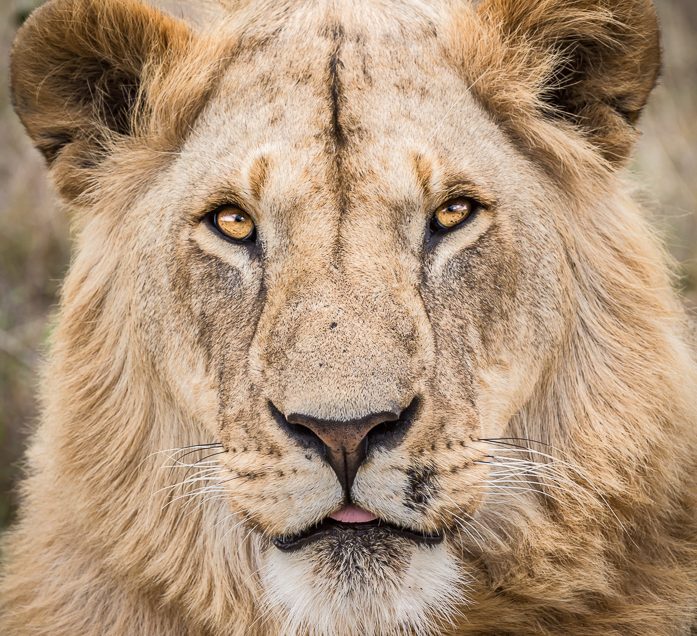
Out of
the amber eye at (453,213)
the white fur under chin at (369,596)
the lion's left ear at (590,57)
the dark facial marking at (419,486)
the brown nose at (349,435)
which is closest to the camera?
the brown nose at (349,435)

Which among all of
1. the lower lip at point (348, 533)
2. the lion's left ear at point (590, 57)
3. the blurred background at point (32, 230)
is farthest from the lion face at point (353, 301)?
the blurred background at point (32, 230)

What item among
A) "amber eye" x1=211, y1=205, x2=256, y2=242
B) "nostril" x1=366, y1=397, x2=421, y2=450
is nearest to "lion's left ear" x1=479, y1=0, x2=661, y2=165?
"amber eye" x1=211, y1=205, x2=256, y2=242

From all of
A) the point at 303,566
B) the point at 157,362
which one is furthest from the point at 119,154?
the point at 303,566

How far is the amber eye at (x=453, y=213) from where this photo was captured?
10.3 feet

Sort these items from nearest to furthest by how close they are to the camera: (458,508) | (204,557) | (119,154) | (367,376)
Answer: (367,376)
(458,508)
(204,557)
(119,154)

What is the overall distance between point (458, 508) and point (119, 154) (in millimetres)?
1656

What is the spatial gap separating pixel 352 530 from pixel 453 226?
3.14 ft

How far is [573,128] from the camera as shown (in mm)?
3441

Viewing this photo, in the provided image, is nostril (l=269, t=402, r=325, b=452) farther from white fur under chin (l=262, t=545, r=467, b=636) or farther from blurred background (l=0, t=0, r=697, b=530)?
blurred background (l=0, t=0, r=697, b=530)

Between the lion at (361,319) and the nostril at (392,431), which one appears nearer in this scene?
the nostril at (392,431)

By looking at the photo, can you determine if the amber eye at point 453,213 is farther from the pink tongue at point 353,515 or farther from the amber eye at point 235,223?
the pink tongue at point 353,515

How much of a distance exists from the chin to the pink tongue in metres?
0.02

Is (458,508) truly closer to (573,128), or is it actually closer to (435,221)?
(435,221)

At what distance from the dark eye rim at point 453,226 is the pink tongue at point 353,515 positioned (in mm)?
858
